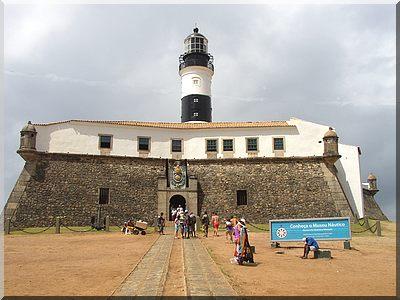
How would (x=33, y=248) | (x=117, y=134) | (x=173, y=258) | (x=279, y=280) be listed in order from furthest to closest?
(x=117, y=134)
(x=33, y=248)
(x=173, y=258)
(x=279, y=280)

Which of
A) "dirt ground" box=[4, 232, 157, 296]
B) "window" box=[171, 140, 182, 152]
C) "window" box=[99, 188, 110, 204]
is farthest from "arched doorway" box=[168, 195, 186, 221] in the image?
"dirt ground" box=[4, 232, 157, 296]

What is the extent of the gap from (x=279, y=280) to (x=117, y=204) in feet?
66.3

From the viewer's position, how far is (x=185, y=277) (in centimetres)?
926

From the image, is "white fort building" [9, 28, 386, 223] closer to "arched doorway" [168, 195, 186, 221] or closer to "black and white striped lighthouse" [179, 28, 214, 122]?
"arched doorway" [168, 195, 186, 221]

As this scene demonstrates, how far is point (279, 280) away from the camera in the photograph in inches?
364

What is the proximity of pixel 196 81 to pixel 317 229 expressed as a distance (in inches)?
1031

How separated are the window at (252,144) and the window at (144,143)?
8.02 metres

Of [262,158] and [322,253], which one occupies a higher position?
[262,158]

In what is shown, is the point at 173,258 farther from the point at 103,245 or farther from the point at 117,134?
the point at 117,134

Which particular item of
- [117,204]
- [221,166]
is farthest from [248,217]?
[117,204]

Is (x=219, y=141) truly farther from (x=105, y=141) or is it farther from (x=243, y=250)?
(x=243, y=250)

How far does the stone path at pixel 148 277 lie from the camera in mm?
7853

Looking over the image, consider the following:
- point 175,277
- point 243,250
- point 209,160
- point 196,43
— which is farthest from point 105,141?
point 175,277

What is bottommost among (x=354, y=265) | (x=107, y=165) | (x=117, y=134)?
(x=354, y=265)
